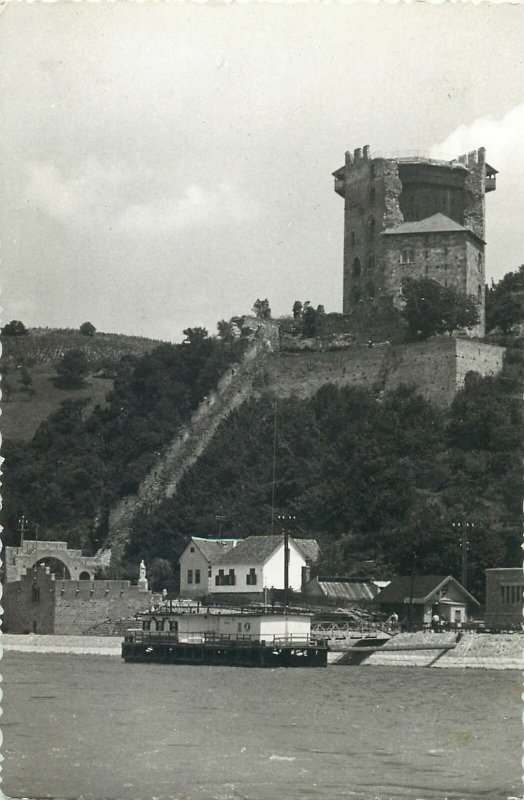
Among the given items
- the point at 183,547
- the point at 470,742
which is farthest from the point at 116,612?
the point at 470,742

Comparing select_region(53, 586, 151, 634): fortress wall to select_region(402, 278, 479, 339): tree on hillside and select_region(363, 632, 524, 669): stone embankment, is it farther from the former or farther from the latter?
select_region(402, 278, 479, 339): tree on hillside

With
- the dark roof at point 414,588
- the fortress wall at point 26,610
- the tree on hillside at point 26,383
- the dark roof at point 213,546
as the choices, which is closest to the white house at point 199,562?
the dark roof at point 213,546

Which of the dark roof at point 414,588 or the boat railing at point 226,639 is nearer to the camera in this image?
the boat railing at point 226,639

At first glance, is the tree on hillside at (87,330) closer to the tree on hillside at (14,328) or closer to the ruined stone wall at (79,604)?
the tree on hillside at (14,328)

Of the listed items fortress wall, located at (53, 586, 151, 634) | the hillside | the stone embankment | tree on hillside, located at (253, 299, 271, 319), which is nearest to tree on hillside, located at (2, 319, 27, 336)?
the hillside

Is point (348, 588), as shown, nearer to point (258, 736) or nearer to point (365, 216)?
point (365, 216)

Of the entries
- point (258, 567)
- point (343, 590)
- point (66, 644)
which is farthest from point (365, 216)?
point (66, 644)
